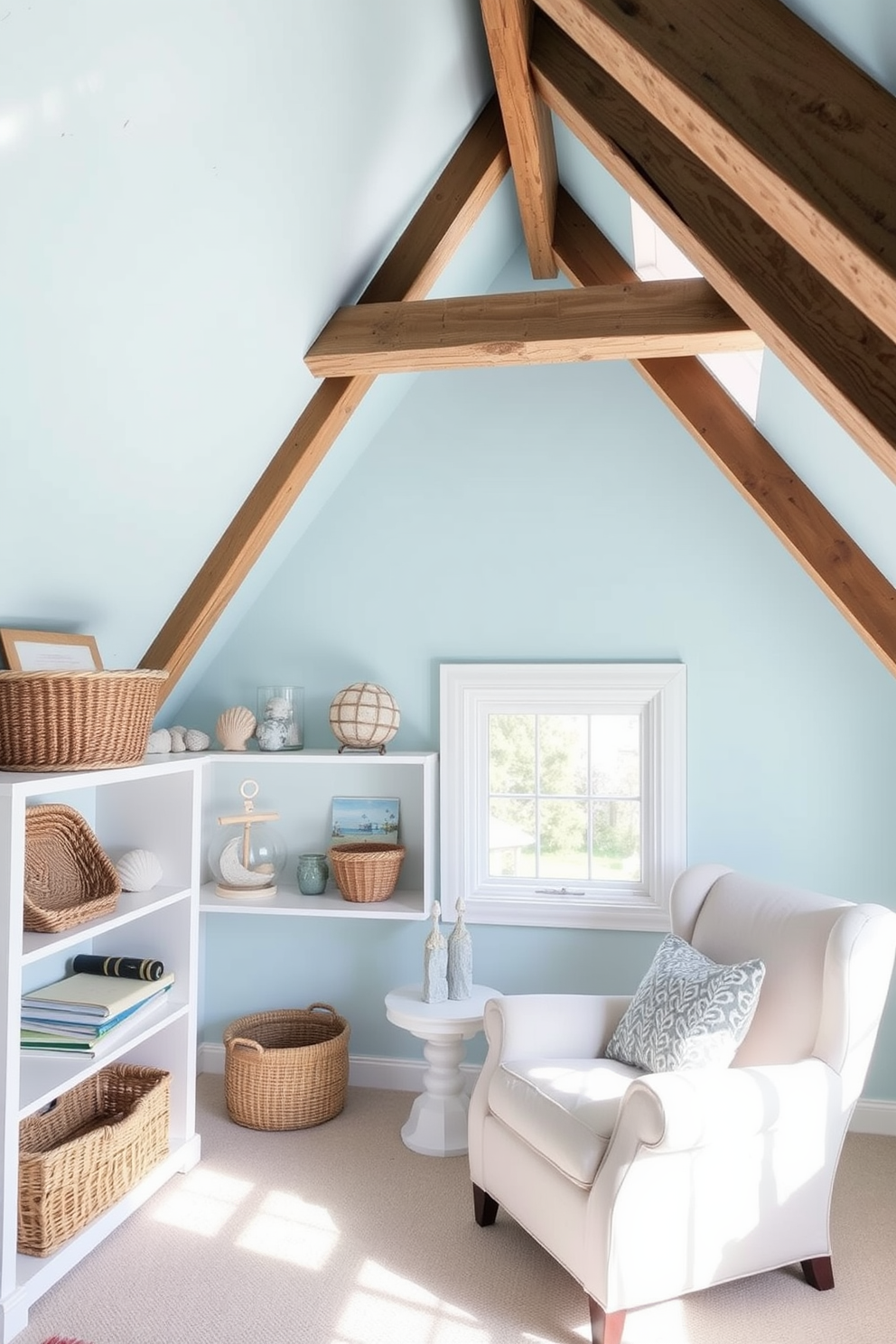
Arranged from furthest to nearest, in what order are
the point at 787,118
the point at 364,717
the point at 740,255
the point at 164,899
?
the point at 364,717 → the point at 164,899 → the point at 740,255 → the point at 787,118

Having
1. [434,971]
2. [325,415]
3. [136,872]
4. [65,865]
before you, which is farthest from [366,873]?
[325,415]

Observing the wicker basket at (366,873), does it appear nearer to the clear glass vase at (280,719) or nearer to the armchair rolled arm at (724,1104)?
the clear glass vase at (280,719)

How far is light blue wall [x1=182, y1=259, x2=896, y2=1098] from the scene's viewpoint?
333 cm

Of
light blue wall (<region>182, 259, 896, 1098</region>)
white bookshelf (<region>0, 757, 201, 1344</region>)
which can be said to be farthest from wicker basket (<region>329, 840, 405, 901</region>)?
white bookshelf (<region>0, 757, 201, 1344</region>)

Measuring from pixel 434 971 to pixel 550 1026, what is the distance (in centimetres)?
53

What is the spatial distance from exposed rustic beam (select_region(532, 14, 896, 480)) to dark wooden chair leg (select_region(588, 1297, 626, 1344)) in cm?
180

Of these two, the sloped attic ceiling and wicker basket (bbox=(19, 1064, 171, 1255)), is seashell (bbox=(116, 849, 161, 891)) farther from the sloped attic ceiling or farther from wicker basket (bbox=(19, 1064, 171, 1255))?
the sloped attic ceiling

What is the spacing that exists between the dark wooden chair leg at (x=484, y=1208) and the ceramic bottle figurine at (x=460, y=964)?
0.60 meters

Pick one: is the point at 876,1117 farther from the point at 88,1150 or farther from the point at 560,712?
the point at 88,1150

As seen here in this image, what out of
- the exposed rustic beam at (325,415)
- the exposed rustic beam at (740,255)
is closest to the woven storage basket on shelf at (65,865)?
the exposed rustic beam at (325,415)

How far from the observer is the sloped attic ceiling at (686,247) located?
3.98ft

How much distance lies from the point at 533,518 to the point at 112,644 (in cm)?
149

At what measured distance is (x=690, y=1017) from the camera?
7.96 ft

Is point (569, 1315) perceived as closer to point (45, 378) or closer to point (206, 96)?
point (45, 378)
